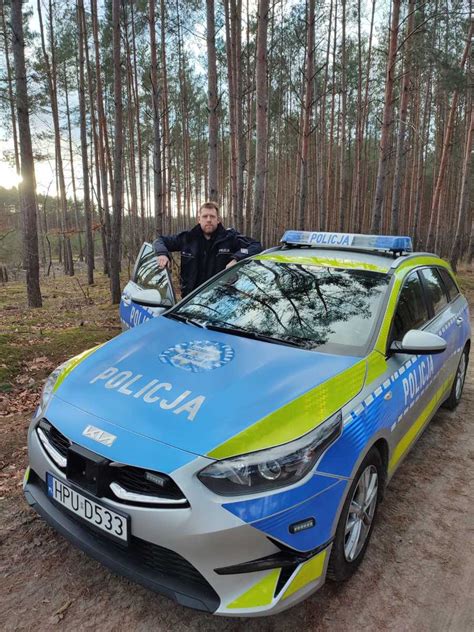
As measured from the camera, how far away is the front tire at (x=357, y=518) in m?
2.12

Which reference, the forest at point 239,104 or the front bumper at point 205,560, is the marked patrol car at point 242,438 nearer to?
the front bumper at point 205,560

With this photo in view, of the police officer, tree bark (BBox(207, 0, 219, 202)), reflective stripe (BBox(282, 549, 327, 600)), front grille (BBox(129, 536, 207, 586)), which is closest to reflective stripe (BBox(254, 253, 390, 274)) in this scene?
the police officer

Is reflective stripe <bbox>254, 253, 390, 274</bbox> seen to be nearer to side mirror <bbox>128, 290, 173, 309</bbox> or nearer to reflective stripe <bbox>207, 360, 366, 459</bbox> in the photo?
side mirror <bbox>128, 290, 173, 309</bbox>

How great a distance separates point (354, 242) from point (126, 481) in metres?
2.87

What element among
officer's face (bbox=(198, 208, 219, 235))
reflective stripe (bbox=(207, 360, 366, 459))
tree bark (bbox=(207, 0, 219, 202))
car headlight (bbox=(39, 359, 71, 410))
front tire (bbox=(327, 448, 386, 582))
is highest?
tree bark (bbox=(207, 0, 219, 202))

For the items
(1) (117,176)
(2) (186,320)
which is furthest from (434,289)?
(1) (117,176)

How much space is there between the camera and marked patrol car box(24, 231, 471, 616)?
1.77m

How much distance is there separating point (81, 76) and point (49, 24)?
6.38 meters

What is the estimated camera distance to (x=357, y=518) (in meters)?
2.34

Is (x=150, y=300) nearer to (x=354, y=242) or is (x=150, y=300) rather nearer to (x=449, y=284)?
(x=354, y=242)

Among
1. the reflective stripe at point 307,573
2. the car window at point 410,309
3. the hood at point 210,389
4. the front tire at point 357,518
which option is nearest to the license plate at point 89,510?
the hood at point 210,389

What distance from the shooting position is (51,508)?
217 cm

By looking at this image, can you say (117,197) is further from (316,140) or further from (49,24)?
(316,140)

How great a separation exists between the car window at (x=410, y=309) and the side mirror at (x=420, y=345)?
6.0 inches
